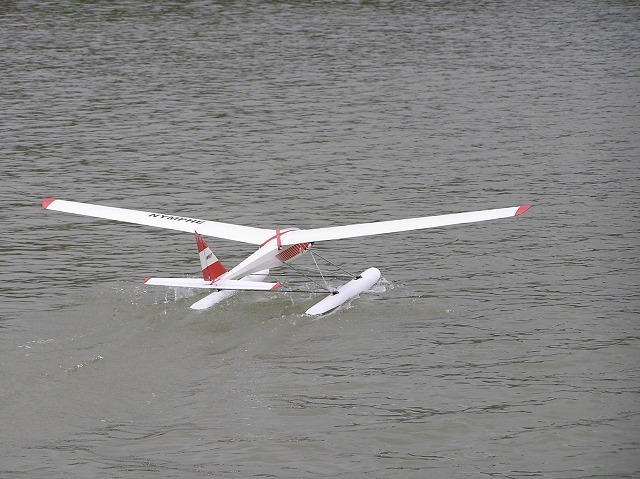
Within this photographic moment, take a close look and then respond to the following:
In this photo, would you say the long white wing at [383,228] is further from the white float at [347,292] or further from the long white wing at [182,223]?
the white float at [347,292]

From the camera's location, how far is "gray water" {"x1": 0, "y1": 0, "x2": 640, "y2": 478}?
22.0 metres

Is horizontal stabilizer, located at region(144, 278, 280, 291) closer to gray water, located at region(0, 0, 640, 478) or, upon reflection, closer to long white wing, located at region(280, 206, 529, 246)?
gray water, located at region(0, 0, 640, 478)

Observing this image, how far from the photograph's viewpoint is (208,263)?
2742 cm

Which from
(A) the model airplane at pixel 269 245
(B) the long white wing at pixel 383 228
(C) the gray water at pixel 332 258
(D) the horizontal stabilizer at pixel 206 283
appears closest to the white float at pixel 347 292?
(A) the model airplane at pixel 269 245

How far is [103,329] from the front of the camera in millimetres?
26672

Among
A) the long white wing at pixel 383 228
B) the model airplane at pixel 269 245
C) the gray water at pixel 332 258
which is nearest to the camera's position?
the gray water at pixel 332 258

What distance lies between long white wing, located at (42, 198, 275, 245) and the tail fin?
7.64ft

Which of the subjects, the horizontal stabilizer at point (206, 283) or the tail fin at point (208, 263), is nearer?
the horizontal stabilizer at point (206, 283)

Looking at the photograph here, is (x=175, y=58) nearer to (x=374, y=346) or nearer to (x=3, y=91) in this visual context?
(x=3, y=91)

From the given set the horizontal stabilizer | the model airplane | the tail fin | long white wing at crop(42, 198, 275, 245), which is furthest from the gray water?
long white wing at crop(42, 198, 275, 245)

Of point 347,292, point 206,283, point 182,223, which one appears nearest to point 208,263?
point 206,283

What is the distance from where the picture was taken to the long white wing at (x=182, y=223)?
99.0ft

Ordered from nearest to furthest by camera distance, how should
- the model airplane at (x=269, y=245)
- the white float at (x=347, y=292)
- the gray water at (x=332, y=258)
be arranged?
the gray water at (x=332, y=258) < the model airplane at (x=269, y=245) < the white float at (x=347, y=292)

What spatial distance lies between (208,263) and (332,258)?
8.06m
